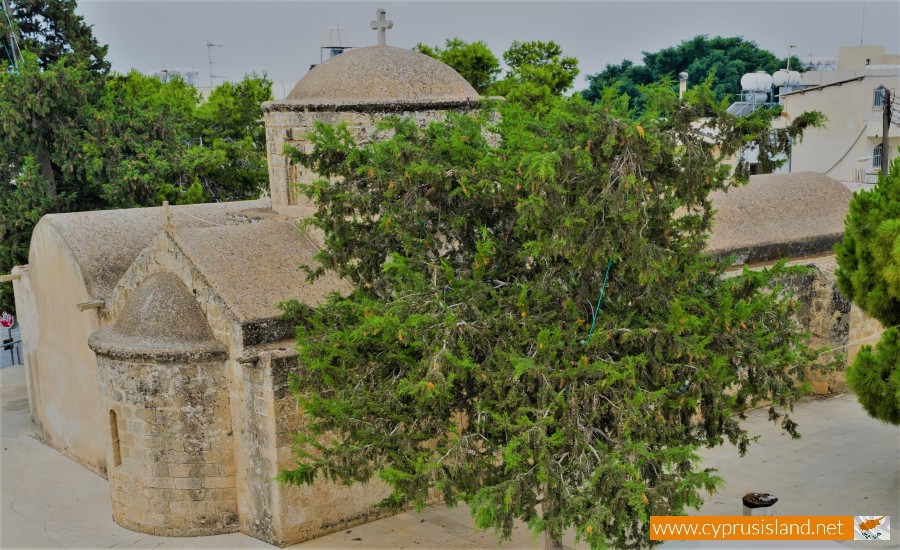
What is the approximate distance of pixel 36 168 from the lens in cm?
1914

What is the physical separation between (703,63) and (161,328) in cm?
4103

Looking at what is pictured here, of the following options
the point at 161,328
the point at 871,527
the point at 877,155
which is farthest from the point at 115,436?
the point at 877,155

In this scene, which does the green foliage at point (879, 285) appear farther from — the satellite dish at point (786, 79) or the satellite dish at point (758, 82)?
the satellite dish at point (786, 79)

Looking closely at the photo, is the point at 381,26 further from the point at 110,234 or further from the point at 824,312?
the point at 824,312

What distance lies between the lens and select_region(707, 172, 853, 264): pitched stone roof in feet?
52.4

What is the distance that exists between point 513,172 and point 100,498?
283 inches

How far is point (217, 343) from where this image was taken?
1116cm

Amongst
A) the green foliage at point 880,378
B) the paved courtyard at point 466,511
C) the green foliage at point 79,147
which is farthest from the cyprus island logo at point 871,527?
the green foliage at point 79,147

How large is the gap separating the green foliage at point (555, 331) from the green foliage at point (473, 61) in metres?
17.4

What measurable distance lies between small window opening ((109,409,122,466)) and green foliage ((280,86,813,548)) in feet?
9.20

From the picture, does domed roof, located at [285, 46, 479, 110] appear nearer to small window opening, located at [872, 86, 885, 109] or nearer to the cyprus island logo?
the cyprus island logo

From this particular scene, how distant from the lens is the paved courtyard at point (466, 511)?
11.1m

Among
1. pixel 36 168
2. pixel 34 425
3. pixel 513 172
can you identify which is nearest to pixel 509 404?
pixel 513 172

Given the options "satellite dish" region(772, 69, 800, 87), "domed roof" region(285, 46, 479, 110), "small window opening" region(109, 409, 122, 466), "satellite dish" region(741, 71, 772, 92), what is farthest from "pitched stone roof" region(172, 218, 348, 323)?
"satellite dish" region(772, 69, 800, 87)
